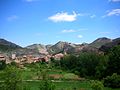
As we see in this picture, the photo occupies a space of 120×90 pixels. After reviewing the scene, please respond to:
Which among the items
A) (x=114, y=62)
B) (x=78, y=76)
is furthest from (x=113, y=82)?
(x=78, y=76)

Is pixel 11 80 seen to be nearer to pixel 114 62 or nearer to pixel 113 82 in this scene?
pixel 113 82

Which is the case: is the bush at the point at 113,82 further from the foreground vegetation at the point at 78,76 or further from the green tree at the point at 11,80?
the green tree at the point at 11,80

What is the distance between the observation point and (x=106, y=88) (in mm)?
70500

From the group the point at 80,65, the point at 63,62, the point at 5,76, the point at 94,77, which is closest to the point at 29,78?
the point at 94,77

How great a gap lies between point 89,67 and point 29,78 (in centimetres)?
2385

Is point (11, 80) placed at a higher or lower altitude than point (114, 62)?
lower

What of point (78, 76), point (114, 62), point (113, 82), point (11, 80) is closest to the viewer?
point (11, 80)

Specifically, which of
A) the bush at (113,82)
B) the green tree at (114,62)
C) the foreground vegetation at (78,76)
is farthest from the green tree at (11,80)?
the green tree at (114,62)

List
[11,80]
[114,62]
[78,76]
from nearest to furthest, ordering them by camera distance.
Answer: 1. [11,80]
2. [114,62]
3. [78,76]

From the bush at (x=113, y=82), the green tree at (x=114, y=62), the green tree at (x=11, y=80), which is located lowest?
the bush at (x=113, y=82)

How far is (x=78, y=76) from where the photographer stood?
10050 cm

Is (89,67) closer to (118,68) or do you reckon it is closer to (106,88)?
(118,68)

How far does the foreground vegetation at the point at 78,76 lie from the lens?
38250 mm

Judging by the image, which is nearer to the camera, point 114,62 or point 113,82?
point 113,82
